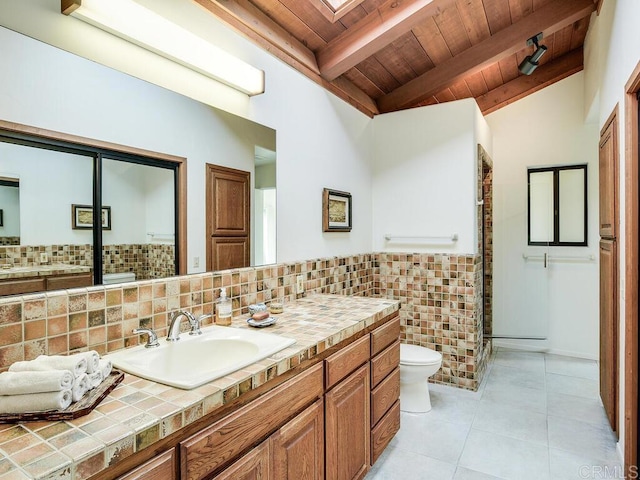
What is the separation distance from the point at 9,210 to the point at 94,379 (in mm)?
596

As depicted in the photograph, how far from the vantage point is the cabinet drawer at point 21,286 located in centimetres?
112

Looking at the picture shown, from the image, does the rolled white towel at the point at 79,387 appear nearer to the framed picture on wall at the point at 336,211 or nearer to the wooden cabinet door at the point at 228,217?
the wooden cabinet door at the point at 228,217

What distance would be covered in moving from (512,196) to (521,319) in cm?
132

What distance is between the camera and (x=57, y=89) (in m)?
1.26

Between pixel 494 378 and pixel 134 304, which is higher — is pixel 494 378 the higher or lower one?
the lower one

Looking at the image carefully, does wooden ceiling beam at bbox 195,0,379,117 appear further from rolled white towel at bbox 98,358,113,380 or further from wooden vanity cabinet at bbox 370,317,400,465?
wooden vanity cabinet at bbox 370,317,400,465

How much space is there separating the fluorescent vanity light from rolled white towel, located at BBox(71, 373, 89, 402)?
1.24 meters

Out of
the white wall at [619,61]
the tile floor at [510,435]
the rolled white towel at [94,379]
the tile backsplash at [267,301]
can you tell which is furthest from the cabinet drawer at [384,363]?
the rolled white towel at [94,379]

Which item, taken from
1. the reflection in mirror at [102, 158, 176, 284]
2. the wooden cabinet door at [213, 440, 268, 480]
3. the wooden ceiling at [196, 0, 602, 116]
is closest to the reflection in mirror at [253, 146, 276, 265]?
the reflection in mirror at [102, 158, 176, 284]

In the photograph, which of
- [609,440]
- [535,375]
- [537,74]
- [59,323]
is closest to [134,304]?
[59,323]

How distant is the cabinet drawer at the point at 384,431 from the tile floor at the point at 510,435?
126 millimetres

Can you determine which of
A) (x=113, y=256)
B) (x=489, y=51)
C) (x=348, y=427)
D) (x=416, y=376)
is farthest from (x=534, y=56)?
(x=113, y=256)

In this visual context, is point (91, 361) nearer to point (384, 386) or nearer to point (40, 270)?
point (40, 270)

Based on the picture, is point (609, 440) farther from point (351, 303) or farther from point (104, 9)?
point (104, 9)
